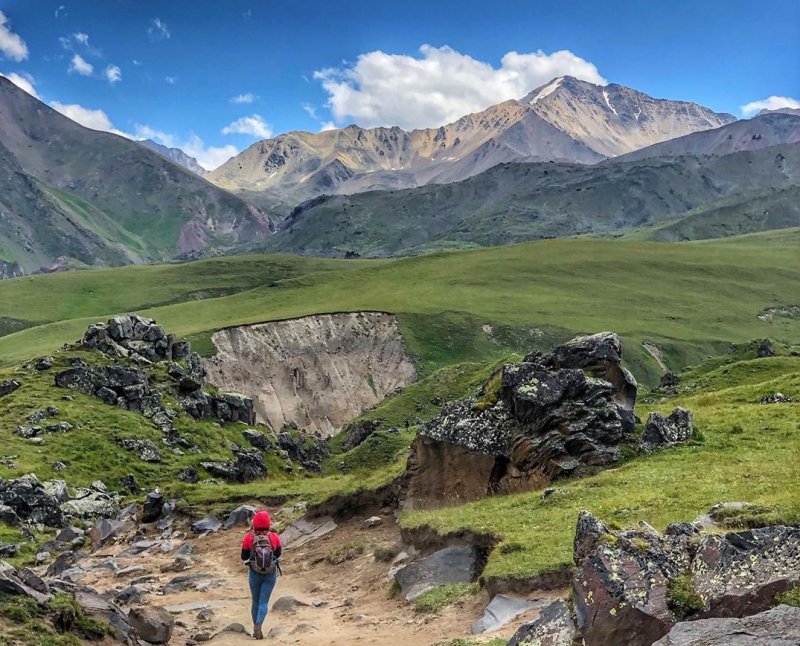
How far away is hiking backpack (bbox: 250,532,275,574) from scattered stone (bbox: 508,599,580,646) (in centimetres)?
843

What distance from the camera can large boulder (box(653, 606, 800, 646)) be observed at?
9789 millimetres

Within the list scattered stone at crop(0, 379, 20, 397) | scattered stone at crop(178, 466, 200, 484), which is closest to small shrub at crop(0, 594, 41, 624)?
scattered stone at crop(178, 466, 200, 484)

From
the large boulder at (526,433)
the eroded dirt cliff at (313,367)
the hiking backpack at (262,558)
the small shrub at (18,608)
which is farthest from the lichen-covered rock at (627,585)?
the eroded dirt cliff at (313,367)

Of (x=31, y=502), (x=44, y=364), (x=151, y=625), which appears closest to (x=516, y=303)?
(x=44, y=364)

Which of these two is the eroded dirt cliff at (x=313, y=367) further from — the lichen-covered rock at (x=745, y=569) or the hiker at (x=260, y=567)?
the lichen-covered rock at (x=745, y=569)

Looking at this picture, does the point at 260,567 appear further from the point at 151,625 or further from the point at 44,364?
the point at 44,364

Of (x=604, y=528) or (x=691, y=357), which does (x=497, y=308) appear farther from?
(x=604, y=528)

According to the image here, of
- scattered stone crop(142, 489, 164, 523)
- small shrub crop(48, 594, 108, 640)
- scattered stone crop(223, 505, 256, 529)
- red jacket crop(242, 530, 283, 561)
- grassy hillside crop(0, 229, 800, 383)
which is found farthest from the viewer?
grassy hillside crop(0, 229, 800, 383)

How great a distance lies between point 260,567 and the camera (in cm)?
1997

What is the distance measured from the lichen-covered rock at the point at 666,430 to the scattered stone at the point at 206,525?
2149cm

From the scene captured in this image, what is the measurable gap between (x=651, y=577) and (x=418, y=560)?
36.0ft

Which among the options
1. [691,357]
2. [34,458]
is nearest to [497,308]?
[691,357]

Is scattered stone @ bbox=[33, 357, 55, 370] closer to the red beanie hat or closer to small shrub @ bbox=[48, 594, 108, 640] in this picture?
the red beanie hat

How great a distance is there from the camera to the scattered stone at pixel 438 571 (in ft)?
68.1
